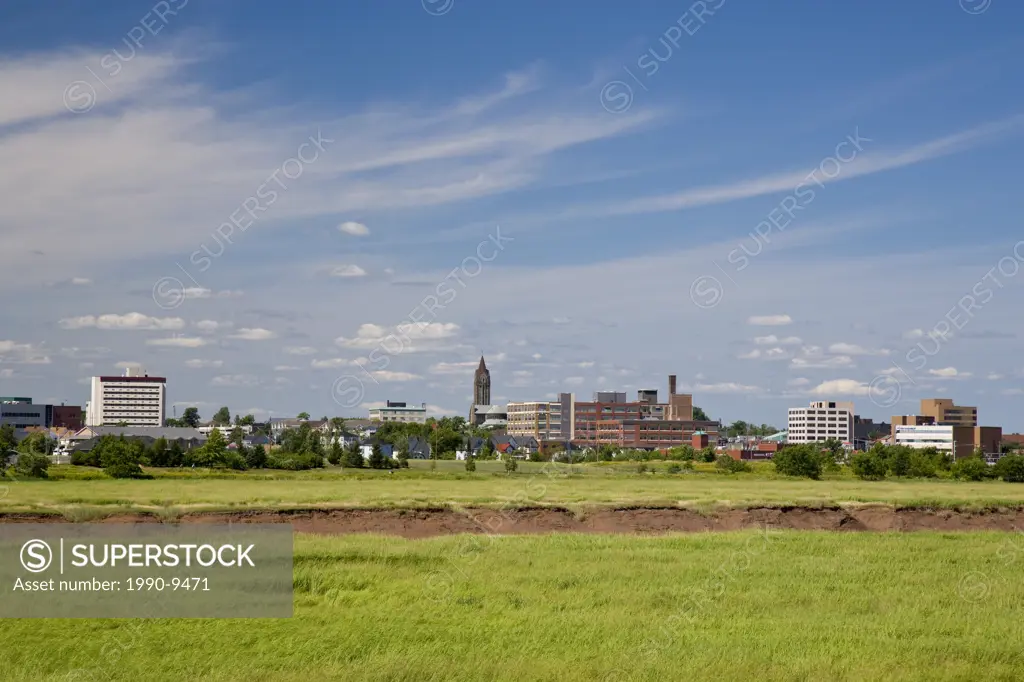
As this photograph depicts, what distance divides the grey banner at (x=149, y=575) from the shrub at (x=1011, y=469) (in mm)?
75405

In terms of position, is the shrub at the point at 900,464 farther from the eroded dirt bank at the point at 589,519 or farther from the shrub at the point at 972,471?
the eroded dirt bank at the point at 589,519

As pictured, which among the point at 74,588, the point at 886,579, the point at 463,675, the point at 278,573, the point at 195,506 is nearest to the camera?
the point at 463,675

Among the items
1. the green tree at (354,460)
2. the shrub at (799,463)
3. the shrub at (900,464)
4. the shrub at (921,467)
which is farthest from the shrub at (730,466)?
the green tree at (354,460)

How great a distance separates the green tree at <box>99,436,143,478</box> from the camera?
6794 cm

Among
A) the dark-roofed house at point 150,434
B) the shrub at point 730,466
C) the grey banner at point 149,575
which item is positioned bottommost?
the shrub at point 730,466

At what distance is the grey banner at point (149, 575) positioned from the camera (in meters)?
20.0

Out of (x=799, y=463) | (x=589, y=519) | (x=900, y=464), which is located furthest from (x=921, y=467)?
(x=589, y=519)

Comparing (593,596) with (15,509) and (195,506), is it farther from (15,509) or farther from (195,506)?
(15,509)

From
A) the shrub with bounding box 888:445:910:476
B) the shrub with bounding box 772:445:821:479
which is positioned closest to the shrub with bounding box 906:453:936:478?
the shrub with bounding box 888:445:910:476

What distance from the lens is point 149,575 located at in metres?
22.9

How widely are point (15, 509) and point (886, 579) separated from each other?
27465 mm

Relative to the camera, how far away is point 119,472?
6781 centimetres

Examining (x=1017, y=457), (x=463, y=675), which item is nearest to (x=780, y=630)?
(x=463, y=675)

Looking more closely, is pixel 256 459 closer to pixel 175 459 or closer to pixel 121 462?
pixel 175 459
